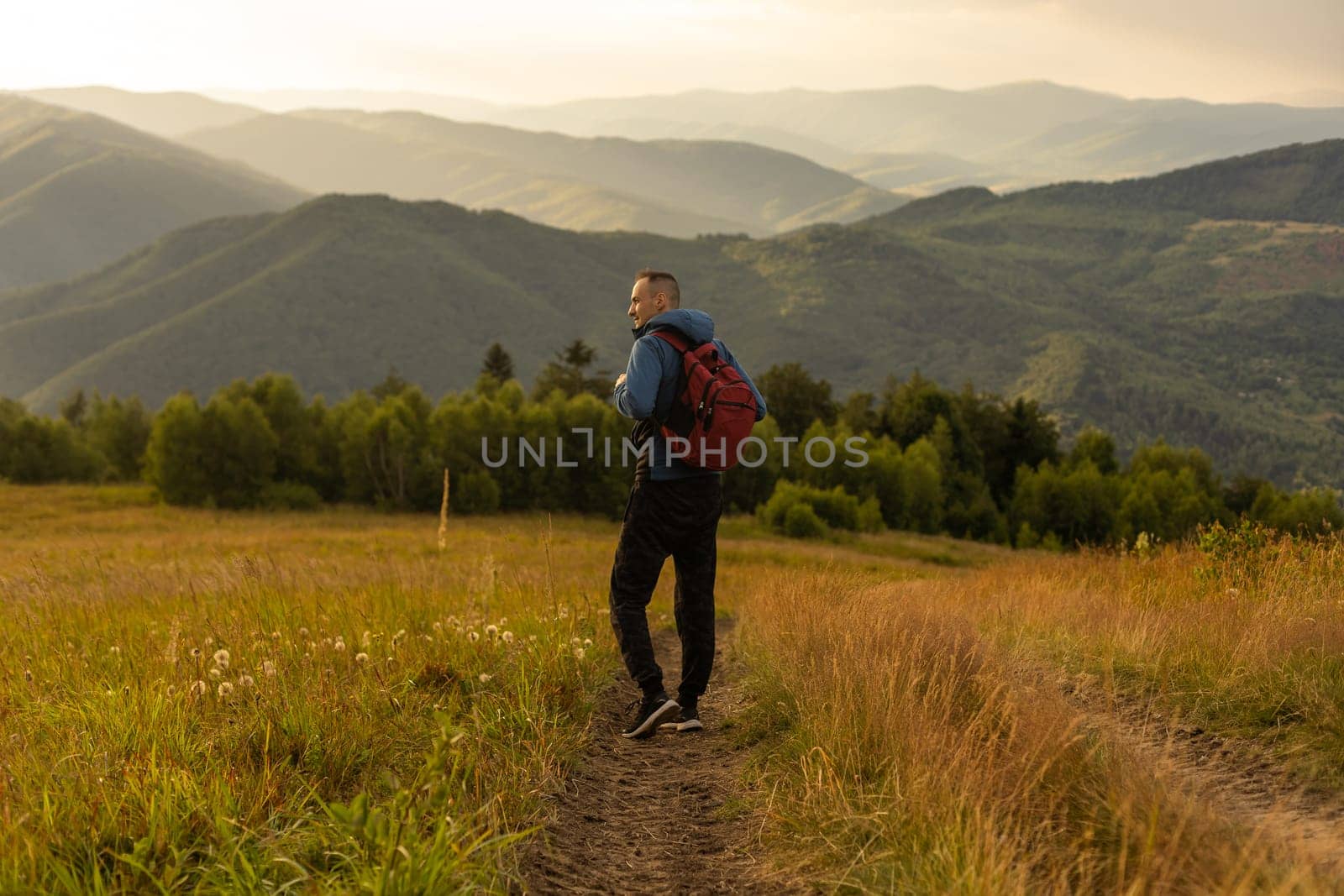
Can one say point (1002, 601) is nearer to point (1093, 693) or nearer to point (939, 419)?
point (1093, 693)

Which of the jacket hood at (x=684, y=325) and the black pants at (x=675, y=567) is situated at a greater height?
the jacket hood at (x=684, y=325)

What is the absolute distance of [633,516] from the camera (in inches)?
222

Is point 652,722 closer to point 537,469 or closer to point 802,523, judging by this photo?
point 802,523

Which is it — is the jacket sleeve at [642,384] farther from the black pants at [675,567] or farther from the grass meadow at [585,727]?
the grass meadow at [585,727]

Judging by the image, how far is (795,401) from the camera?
253 ft

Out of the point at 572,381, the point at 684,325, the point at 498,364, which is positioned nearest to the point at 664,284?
the point at 684,325

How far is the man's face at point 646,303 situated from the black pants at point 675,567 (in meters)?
0.95

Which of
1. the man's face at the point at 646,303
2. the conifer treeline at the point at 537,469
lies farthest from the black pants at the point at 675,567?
the conifer treeline at the point at 537,469

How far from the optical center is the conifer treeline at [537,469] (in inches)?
2421

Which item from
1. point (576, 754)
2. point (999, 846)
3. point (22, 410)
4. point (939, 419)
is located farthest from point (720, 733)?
point (22, 410)

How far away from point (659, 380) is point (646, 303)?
568mm

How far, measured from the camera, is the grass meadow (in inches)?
122

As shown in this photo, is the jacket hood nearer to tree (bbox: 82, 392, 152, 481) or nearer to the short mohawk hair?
the short mohawk hair

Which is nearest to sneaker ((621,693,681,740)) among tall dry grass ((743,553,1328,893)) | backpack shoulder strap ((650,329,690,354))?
tall dry grass ((743,553,1328,893))
